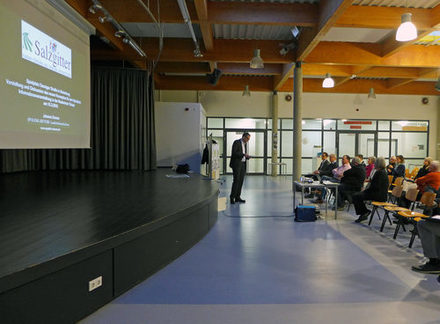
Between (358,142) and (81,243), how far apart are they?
1304cm

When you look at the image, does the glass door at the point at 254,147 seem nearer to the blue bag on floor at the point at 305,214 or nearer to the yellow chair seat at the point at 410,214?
the blue bag on floor at the point at 305,214

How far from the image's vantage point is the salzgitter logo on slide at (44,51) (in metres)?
3.89

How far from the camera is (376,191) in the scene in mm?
4840

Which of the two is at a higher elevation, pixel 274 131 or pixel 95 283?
pixel 274 131

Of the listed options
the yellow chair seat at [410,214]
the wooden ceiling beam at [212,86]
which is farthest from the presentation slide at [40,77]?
the wooden ceiling beam at [212,86]

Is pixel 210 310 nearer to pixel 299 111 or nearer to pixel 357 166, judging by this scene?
pixel 357 166

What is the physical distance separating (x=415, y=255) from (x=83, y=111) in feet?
17.8

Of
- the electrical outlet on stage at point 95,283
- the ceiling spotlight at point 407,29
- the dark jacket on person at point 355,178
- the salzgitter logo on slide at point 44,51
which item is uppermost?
the ceiling spotlight at point 407,29

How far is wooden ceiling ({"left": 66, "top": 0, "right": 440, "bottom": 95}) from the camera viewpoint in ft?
18.4

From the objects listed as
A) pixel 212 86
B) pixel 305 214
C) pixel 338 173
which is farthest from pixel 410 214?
pixel 212 86

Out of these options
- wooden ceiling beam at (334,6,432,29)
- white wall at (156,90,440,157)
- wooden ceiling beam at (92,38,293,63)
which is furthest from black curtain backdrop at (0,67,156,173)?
wooden ceiling beam at (334,6,432,29)

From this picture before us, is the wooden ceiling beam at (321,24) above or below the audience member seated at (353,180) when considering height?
above

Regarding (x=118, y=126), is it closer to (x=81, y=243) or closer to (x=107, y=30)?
(x=107, y=30)

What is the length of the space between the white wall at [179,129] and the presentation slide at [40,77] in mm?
4081
